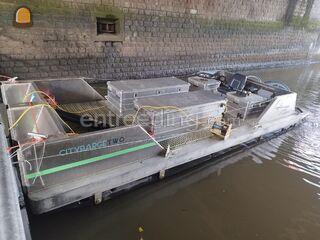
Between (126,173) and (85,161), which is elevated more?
(85,161)

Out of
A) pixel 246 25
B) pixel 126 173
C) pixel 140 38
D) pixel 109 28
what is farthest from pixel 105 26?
pixel 246 25

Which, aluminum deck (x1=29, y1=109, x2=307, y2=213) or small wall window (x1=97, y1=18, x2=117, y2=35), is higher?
small wall window (x1=97, y1=18, x2=117, y2=35)

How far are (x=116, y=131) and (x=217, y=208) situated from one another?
1.71 meters

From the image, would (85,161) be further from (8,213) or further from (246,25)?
(246,25)

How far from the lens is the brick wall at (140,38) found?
6.01 meters

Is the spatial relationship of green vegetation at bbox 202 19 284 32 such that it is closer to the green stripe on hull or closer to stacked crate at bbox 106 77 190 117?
stacked crate at bbox 106 77 190 117

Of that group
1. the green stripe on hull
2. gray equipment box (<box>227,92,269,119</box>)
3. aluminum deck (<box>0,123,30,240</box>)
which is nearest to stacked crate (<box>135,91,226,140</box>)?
the green stripe on hull

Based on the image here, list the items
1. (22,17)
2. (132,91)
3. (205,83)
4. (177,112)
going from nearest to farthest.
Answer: (177,112) → (132,91) → (205,83) → (22,17)

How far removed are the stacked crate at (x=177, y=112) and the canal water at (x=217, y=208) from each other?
0.76 metres

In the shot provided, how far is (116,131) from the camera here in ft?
9.93

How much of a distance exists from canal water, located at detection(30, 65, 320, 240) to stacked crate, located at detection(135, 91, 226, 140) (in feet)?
2.50

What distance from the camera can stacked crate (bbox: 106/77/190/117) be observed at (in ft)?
12.3

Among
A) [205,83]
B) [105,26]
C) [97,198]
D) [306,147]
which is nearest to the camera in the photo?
[97,198]

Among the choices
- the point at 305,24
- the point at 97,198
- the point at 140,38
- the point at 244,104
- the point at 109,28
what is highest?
the point at 305,24
